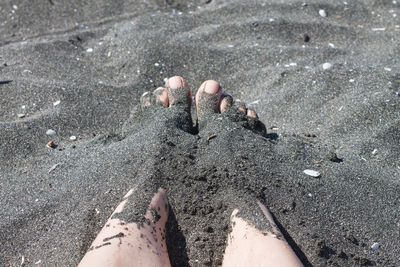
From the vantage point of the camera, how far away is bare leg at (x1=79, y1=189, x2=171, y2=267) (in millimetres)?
1887

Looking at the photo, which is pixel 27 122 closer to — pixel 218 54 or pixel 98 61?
pixel 98 61

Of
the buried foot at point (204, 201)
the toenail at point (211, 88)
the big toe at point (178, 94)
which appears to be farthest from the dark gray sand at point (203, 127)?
the toenail at point (211, 88)

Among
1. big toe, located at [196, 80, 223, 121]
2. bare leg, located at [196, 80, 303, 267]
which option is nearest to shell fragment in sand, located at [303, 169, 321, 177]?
bare leg, located at [196, 80, 303, 267]

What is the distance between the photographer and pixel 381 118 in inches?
115

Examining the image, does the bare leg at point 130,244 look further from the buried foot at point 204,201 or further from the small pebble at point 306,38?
the small pebble at point 306,38

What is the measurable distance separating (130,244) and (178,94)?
4.10 ft

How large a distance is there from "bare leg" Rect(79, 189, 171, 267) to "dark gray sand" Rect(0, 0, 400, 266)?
0.07 meters

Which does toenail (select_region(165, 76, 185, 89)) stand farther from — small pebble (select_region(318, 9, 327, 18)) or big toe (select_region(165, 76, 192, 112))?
small pebble (select_region(318, 9, 327, 18))

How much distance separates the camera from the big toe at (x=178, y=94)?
2920 mm

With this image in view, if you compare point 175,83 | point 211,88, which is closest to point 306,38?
point 211,88

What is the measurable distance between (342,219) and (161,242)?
2.94 feet

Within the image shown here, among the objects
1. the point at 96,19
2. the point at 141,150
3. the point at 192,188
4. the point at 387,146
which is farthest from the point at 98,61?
the point at 387,146

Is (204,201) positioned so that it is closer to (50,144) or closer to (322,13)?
(50,144)

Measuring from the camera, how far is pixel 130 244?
1962 millimetres
